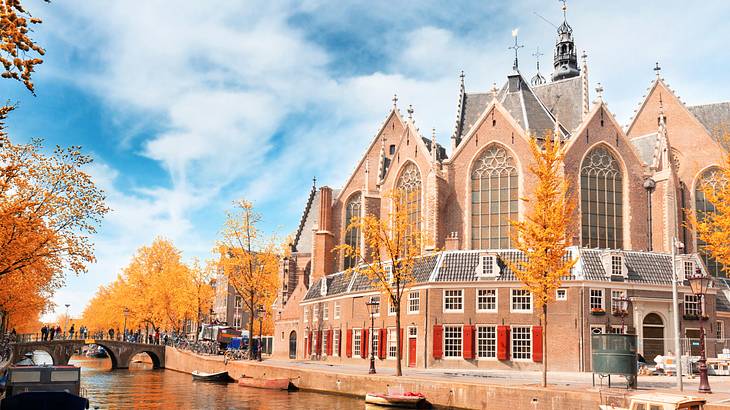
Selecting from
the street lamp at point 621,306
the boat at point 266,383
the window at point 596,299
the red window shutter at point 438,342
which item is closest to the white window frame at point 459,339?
the red window shutter at point 438,342

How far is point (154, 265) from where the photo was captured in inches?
3484

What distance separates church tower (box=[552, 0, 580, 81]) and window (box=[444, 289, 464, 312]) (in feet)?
134

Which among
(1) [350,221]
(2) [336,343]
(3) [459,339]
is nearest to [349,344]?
(2) [336,343]

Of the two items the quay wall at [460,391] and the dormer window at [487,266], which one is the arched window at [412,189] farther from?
the quay wall at [460,391]

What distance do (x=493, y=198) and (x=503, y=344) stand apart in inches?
607

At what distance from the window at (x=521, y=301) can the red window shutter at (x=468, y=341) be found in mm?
2974

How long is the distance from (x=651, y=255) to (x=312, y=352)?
2922 centimetres

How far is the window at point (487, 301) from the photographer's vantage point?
4391cm

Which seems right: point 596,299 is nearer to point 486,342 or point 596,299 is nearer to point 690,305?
point 690,305

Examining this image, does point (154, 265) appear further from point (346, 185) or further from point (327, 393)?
point (327, 393)

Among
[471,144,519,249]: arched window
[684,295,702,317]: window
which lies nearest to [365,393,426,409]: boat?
Answer: [684,295,702,317]: window

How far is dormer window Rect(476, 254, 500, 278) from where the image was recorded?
146ft

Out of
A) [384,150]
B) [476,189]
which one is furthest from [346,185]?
[476,189]

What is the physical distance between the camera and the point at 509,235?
40.3 m
